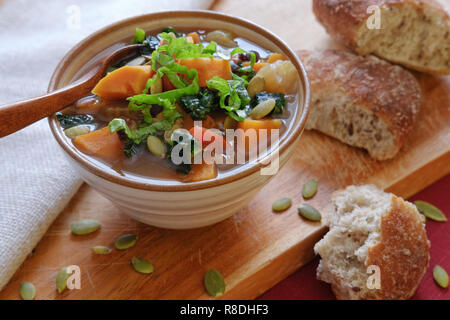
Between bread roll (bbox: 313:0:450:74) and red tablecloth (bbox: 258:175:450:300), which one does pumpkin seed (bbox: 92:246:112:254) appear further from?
bread roll (bbox: 313:0:450:74)

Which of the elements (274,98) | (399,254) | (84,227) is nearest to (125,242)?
(84,227)

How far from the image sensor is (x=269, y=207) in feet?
9.05

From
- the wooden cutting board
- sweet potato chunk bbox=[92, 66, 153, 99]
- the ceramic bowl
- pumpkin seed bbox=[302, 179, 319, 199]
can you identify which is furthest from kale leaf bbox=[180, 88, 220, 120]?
pumpkin seed bbox=[302, 179, 319, 199]

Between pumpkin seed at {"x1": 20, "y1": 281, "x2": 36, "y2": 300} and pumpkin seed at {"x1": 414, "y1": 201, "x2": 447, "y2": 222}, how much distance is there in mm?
2078

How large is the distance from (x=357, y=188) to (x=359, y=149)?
0.44 metres

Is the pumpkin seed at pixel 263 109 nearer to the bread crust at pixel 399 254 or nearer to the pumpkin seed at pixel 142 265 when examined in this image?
the bread crust at pixel 399 254

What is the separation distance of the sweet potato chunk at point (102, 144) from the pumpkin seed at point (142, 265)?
59cm

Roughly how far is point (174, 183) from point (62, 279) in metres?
0.80

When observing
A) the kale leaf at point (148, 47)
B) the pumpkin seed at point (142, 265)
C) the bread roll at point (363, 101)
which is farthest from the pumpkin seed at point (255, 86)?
the pumpkin seed at point (142, 265)

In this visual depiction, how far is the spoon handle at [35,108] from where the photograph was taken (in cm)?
217

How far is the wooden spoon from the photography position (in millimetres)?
2174

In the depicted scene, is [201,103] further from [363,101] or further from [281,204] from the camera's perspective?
[363,101]

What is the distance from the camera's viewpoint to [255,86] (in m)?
2.37
